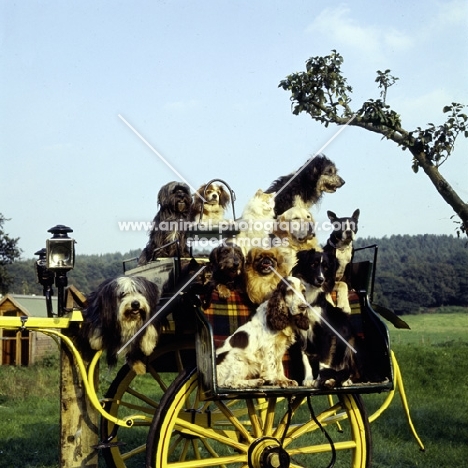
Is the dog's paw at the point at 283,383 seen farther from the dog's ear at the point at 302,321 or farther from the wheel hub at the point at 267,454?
the wheel hub at the point at 267,454

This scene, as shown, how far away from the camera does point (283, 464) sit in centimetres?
494

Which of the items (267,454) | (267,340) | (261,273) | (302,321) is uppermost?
(261,273)

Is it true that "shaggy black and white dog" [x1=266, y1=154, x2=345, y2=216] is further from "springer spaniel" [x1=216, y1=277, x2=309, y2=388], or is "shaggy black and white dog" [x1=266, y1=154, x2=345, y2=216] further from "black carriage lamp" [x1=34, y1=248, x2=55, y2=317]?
"black carriage lamp" [x1=34, y1=248, x2=55, y2=317]

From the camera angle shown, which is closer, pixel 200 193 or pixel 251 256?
pixel 251 256

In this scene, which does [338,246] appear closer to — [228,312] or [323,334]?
[323,334]

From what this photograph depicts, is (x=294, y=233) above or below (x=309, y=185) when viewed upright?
below

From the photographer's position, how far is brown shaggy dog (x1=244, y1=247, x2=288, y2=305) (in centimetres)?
490

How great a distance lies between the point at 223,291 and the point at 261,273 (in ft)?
0.92

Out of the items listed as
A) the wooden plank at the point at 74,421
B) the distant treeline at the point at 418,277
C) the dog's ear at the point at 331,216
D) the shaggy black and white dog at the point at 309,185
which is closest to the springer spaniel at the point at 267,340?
the dog's ear at the point at 331,216

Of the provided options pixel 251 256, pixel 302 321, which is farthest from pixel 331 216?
pixel 302 321

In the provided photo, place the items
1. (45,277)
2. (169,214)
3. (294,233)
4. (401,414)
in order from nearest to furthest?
(294,233) < (45,277) < (169,214) < (401,414)

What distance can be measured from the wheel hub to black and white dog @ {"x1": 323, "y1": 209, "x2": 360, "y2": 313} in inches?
41.6

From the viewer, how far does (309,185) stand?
18.3 ft

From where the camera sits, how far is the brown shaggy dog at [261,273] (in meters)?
4.90
